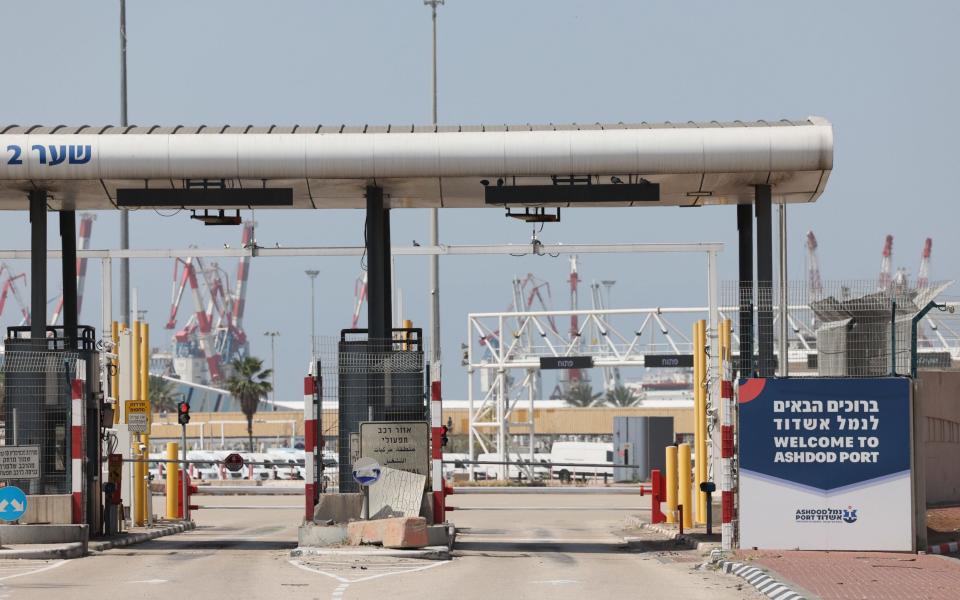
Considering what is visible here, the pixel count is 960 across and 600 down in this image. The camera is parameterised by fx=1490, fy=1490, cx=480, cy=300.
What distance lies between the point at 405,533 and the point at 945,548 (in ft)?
26.2

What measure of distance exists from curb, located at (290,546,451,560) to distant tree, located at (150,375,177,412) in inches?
4756

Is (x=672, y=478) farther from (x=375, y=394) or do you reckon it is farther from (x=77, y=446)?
(x=77, y=446)

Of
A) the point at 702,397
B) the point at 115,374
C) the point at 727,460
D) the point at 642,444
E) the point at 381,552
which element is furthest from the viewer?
the point at 642,444

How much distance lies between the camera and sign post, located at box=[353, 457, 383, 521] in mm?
21406

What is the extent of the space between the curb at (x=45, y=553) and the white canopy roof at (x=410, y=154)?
5255 mm

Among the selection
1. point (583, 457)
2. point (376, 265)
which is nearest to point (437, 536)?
point (376, 265)

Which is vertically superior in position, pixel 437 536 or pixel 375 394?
pixel 375 394

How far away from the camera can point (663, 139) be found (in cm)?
2144

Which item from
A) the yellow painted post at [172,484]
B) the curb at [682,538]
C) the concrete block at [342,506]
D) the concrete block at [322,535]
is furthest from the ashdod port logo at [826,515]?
the yellow painted post at [172,484]

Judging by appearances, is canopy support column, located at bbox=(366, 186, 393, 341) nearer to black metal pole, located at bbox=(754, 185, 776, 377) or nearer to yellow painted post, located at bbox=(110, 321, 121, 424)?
black metal pole, located at bbox=(754, 185, 776, 377)

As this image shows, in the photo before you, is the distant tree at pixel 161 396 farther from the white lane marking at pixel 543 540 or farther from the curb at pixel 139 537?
the white lane marking at pixel 543 540

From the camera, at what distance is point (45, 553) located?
20.7 meters

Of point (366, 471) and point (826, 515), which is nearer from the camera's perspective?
point (826, 515)

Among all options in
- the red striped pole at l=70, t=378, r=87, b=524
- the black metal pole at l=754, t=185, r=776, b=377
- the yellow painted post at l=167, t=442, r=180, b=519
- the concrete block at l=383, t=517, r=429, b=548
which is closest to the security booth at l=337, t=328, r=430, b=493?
the concrete block at l=383, t=517, r=429, b=548
